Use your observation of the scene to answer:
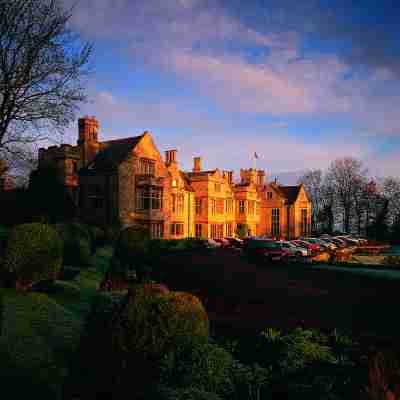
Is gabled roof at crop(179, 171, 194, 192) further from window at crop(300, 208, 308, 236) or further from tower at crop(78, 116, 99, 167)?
window at crop(300, 208, 308, 236)

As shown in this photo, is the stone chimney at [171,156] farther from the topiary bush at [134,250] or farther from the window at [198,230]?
the topiary bush at [134,250]

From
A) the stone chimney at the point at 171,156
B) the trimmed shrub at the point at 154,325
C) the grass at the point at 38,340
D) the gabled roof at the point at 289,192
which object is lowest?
the grass at the point at 38,340

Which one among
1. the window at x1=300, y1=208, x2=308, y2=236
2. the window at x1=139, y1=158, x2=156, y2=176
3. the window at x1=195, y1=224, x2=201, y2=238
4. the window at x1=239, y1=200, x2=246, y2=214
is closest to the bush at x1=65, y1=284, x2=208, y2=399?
the window at x1=139, y1=158, x2=156, y2=176

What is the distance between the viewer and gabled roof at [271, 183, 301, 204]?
61919 mm

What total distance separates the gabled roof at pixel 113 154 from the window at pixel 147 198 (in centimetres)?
366

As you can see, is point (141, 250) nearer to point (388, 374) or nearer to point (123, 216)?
point (123, 216)

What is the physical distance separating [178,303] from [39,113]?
51.9 feet

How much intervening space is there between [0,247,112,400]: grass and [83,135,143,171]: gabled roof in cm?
2416

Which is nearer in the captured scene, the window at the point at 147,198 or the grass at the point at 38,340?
the grass at the point at 38,340

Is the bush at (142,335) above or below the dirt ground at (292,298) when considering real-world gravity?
above

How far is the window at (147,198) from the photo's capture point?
35.0 metres

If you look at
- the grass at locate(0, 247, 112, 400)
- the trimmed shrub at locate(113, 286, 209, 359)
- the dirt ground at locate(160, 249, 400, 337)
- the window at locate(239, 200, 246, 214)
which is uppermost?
the window at locate(239, 200, 246, 214)

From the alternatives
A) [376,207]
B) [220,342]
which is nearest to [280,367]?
[220,342]

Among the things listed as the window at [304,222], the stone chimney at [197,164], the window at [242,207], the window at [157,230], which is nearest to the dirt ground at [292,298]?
the window at [157,230]
